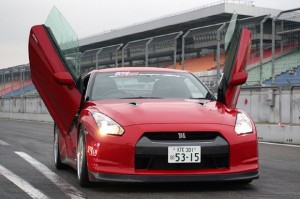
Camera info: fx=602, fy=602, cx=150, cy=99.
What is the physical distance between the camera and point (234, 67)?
7.03 m

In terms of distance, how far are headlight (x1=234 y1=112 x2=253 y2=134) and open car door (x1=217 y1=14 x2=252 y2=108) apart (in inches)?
29.5

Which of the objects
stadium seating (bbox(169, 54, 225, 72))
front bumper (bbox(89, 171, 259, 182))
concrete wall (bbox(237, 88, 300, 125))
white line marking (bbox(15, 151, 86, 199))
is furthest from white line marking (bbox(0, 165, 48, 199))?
stadium seating (bbox(169, 54, 225, 72))

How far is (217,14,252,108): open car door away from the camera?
269 inches

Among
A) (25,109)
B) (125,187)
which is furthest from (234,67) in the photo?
(25,109)

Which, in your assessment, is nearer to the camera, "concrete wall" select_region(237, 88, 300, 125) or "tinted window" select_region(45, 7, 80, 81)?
"tinted window" select_region(45, 7, 80, 81)

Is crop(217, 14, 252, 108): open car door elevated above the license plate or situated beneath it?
Answer: elevated above

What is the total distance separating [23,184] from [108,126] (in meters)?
1.25

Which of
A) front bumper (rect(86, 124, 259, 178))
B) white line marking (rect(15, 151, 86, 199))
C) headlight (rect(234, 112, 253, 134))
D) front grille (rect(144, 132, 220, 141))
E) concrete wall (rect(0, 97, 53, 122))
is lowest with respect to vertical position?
concrete wall (rect(0, 97, 53, 122))

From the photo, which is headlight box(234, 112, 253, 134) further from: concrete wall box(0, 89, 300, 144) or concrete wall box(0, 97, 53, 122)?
concrete wall box(0, 97, 53, 122)

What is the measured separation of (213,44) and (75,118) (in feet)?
39.2

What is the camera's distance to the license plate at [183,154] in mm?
5477

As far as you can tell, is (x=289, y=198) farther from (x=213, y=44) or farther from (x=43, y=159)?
(x=213, y=44)

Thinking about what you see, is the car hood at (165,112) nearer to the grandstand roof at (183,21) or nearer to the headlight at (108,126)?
the headlight at (108,126)

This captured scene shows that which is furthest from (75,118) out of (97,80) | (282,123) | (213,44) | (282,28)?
(213,44)
